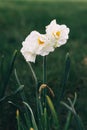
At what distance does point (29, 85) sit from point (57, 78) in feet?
1.26

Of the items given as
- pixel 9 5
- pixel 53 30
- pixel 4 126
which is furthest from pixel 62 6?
pixel 53 30

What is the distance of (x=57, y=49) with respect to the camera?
19.2 feet

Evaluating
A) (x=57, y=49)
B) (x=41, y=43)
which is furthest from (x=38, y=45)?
(x=57, y=49)

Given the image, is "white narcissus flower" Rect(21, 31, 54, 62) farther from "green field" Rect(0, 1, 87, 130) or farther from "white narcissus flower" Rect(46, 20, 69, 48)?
"green field" Rect(0, 1, 87, 130)

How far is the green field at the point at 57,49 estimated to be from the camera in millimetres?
4191

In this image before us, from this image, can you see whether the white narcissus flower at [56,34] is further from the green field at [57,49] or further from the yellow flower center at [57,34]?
the green field at [57,49]

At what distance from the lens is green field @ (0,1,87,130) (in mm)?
4191

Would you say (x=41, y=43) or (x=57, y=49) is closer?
(x=41, y=43)

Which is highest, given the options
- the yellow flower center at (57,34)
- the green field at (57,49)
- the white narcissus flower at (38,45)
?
the green field at (57,49)

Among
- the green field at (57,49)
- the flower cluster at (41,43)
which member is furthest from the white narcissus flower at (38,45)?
the green field at (57,49)

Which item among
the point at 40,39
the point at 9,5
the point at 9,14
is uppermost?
the point at 9,5

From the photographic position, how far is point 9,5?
26.6 feet

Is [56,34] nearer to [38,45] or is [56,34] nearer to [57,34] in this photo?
[57,34]

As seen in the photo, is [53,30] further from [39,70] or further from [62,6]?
[62,6]
